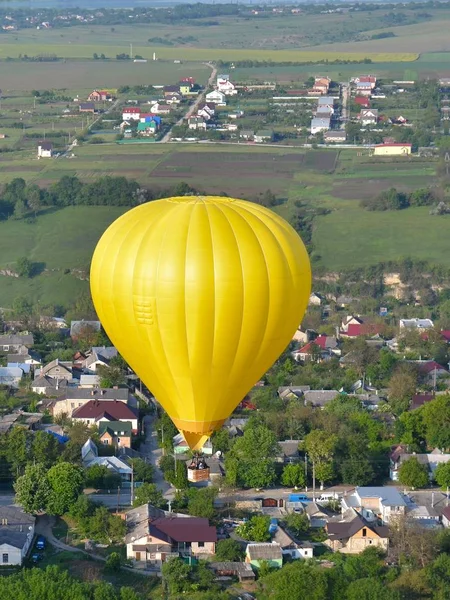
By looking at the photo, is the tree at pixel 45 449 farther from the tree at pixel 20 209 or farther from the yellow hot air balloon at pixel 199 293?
the tree at pixel 20 209

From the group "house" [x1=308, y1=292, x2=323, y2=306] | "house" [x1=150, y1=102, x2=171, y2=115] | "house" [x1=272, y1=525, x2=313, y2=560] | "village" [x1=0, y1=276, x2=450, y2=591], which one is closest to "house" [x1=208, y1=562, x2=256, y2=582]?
"village" [x1=0, y1=276, x2=450, y2=591]

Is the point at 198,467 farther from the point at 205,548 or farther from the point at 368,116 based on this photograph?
the point at 368,116

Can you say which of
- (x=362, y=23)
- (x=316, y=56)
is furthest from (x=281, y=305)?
(x=362, y=23)

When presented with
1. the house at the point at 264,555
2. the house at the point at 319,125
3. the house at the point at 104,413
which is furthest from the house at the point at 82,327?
the house at the point at 319,125

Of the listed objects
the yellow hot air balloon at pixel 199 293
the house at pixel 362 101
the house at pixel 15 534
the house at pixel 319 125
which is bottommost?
the house at pixel 362 101

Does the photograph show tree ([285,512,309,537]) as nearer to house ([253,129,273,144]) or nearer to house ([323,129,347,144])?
house ([253,129,273,144])

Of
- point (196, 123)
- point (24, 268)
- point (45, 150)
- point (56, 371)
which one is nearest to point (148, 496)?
point (56, 371)

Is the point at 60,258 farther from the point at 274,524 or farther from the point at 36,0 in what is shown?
the point at 36,0
